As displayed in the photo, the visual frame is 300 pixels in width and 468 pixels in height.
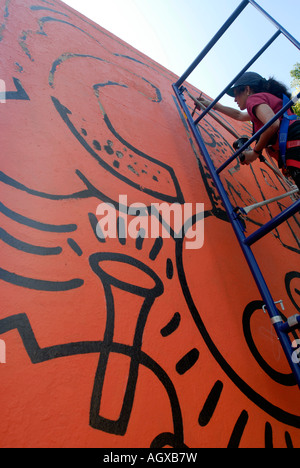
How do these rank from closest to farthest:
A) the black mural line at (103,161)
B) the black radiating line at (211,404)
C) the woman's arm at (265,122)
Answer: the black radiating line at (211,404)
the black mural line at (103,161)
the woman's arm at (265,122)

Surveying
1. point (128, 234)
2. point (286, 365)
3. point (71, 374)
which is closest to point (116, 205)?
point (128, 234)

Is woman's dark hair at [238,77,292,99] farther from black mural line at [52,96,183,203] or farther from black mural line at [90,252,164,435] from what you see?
black mural line at [90,252,164,435]

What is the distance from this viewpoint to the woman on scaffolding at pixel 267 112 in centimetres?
115

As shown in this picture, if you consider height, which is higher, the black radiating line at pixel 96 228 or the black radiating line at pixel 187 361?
the black radiating line at pixel 96 228

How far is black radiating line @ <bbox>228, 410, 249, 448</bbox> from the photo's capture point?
70cm

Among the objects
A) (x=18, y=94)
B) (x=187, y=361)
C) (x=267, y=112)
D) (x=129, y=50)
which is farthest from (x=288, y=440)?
(x=129, y=50)

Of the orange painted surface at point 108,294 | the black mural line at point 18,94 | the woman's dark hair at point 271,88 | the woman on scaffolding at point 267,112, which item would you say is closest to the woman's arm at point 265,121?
the woman on scaffolding at point 267,112

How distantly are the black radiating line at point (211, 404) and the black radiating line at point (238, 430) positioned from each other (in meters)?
0.08

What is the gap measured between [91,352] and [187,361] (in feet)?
0.96

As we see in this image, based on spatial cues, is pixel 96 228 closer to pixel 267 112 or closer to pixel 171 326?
pixel 171 326

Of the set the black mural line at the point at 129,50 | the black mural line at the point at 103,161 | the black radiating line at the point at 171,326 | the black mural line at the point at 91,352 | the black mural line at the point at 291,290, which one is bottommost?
the black mural line at the point at 91,352
